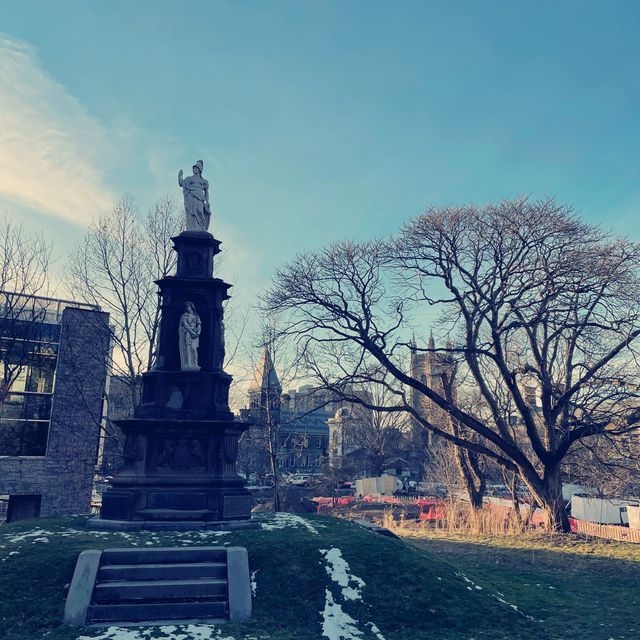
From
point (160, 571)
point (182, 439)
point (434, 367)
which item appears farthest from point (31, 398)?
point (160, 571)

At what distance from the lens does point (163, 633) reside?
7277 mm

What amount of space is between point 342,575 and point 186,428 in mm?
5149

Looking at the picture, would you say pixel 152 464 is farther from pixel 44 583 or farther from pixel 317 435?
pixel 317 435

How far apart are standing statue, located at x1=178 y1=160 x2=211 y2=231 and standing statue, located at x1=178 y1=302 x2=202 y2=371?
2.72 m

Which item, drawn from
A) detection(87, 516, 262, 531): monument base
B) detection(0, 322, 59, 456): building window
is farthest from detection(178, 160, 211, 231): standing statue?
detection(0, 322, 59, 456): building window

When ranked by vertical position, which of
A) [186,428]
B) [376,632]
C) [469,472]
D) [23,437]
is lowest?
[376,632]

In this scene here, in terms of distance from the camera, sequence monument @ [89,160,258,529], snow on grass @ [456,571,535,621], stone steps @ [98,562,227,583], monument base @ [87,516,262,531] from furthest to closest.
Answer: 1. monument @ [89,160,258,529]
2. monument base @ [87,516,262,531]
3. snow on grass @ [456,571,535,621]
4. stone steps @ [98,562,227,583]

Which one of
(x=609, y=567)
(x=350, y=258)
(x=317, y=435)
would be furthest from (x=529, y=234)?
(x=317, y=435)

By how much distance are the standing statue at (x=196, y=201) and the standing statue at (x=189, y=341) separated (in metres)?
2.72

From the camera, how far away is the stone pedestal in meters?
12.0

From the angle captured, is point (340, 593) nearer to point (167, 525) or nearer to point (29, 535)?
point (167, 525)

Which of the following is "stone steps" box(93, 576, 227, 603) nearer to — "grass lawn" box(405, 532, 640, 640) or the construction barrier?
"grass lawn" box(405, 532, 640, 640)

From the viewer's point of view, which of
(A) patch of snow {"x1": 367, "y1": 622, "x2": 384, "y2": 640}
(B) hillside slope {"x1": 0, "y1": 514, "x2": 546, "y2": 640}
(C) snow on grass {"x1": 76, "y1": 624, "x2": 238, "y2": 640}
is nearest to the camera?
(C) snow on grass {"x1": 76, "y1": 624, "x2": 238, "y2": 640}

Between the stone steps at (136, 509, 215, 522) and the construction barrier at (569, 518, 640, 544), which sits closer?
the stone steps at (136, 509, 215, 522)
